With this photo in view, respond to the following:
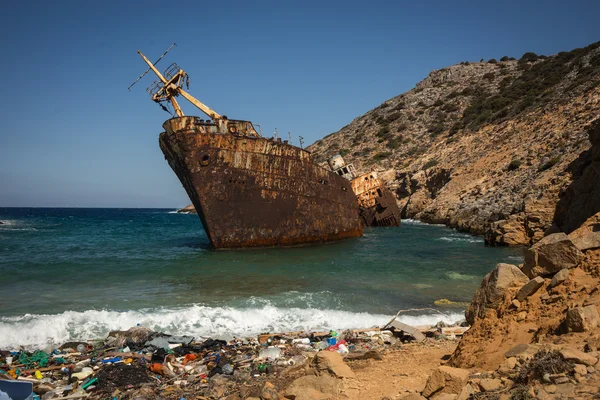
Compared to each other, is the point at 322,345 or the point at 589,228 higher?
the point at 589,228

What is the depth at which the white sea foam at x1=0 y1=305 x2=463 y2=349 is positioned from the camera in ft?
23.5

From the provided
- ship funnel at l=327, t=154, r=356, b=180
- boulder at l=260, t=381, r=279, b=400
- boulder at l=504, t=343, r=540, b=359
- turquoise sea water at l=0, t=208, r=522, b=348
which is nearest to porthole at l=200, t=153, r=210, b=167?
turquoise sea water at l=0, t=208, r=522, b=348

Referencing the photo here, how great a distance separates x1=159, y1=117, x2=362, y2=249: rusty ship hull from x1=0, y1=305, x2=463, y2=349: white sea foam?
23.7 ft

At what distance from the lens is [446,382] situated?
Result: 10.7 ft

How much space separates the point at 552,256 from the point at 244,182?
12.4 metres

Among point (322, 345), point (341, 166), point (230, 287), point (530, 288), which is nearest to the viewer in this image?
point (530, 288)

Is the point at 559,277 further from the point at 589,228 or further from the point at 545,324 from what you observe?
the point at 589,228

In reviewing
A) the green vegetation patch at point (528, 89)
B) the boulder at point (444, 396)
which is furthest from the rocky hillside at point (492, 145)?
the boulder at point (444, 396)

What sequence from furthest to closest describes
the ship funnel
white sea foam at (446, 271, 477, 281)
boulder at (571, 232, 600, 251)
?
the ship funnel < white sea foam at (446, 271, 477, 281) < boulder at (571, 232, 600, 251)

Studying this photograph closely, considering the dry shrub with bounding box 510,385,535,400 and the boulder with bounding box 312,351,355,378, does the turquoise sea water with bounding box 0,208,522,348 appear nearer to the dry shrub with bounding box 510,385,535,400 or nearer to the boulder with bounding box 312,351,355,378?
the boulder with bounding box 312,351,355,378

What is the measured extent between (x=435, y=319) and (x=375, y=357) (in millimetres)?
3162

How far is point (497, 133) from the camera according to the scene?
3612 cm

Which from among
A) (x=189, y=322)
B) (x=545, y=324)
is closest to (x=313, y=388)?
(x=545, y=324)

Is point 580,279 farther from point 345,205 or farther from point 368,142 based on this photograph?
point 368,142
